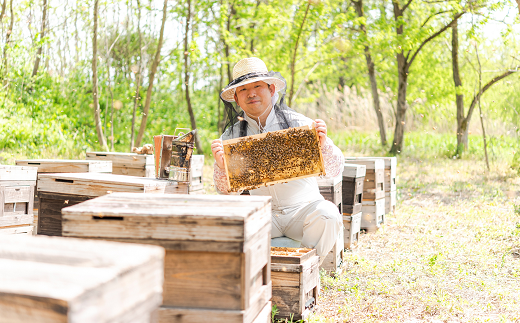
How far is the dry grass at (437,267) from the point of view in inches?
114

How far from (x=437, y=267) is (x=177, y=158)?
233cm

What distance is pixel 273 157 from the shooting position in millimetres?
2953

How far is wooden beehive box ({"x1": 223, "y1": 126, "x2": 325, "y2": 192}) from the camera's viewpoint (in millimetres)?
2912

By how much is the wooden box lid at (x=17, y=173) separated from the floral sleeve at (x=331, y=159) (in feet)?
7.83

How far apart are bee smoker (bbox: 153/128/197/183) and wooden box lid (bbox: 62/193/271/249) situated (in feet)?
5.00

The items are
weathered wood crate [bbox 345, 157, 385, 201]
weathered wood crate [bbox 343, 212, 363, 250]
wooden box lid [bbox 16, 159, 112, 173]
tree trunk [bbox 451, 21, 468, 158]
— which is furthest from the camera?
tree trunk [bbox 451, 21, 468, 158]

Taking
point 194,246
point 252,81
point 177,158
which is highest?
point 252,81

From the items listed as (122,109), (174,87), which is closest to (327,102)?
(174,87)

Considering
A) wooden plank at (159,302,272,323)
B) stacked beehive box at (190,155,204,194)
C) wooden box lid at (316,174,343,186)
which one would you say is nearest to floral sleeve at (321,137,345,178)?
wooden box lid at (316,174,343,186)

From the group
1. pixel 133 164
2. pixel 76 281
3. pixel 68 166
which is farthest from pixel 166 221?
pixel 133 164

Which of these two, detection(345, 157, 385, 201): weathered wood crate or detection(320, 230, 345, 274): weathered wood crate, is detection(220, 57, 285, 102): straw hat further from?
detection(345, 157, 385, 201): weathered wood crate

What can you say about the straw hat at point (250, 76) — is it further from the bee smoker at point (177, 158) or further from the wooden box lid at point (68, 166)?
the wooden box lid at point (68, 166)

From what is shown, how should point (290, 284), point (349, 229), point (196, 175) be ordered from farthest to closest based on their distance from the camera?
point (196, 175), point (349, 229), point (290, 284)

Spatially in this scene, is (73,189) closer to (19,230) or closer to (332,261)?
(19,230)
